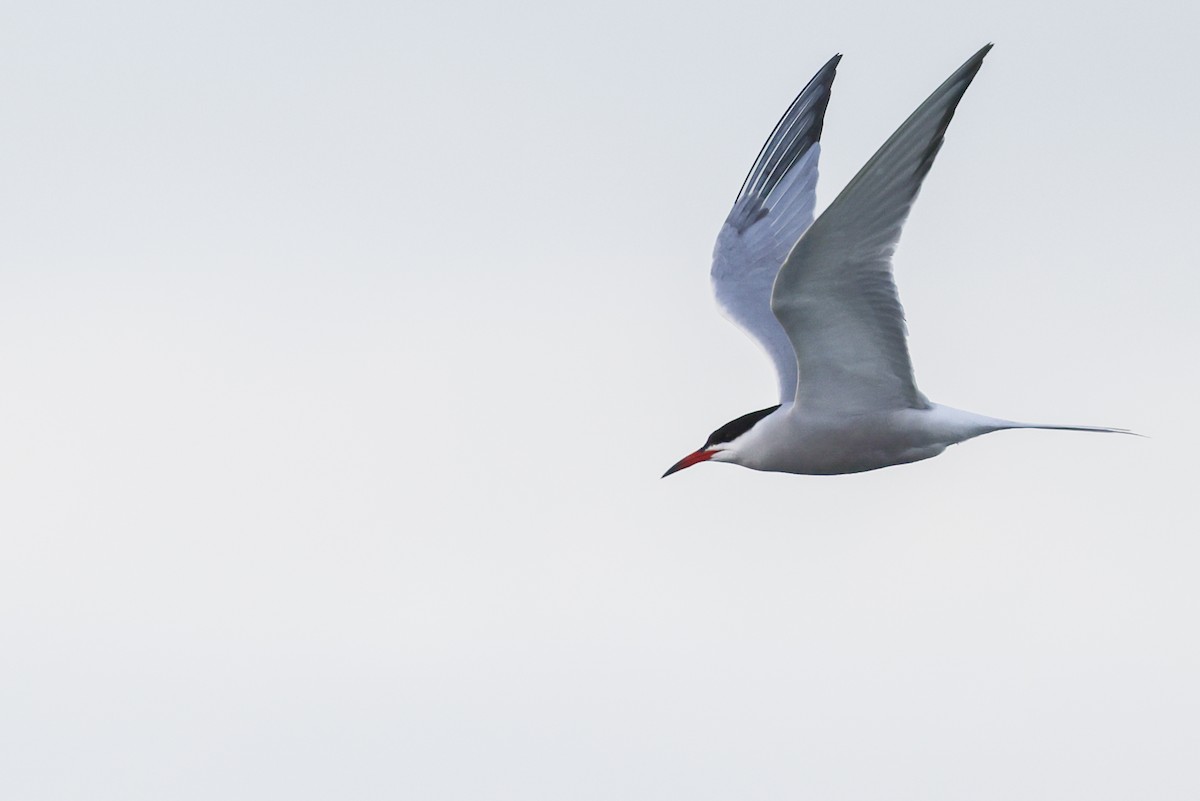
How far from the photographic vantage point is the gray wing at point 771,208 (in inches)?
475

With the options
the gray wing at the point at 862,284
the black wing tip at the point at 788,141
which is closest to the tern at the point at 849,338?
the gray wing at the point at 862,284

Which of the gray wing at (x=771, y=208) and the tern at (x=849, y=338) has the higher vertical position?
the gray wing at (x=771, y=208)

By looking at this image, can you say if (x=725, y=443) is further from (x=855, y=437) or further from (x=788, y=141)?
(x=788, y=141)

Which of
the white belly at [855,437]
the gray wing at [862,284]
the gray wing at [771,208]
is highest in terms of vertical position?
the gray wing at [771,208]

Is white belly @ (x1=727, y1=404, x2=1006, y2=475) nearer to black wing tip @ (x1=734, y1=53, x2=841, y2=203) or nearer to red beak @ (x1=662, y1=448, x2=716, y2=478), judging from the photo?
red beak @ (x1=662, y1=448, x2=716, y2=478)

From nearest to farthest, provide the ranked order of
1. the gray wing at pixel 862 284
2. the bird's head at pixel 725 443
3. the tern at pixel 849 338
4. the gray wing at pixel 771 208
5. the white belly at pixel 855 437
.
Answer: the gray wing at pixel 862 284, the tern at pixel 849 338, the white belly at pixel 855 437, the bird's head at pixel 725 443, the gray wing at pixel 771 208

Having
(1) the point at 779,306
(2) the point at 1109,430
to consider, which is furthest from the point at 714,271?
(2) the point at 1109,430

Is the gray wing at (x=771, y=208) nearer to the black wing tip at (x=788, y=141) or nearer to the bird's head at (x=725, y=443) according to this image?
the black wing tip at (x=788, y=141)

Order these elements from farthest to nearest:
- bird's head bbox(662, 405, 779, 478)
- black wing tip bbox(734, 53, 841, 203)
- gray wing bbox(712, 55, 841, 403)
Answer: black wing tip bbox(734, 53, 841, 203) < gray wing bbox(712, 55, 841, 403) < bird's head bbox(662, 405, 779, 478)

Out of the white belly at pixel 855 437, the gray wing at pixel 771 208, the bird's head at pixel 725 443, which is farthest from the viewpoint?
the gray wing at pixel 771 208

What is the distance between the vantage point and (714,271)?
12242 mm

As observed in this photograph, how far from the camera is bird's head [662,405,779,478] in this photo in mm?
10219

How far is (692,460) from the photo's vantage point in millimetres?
10539

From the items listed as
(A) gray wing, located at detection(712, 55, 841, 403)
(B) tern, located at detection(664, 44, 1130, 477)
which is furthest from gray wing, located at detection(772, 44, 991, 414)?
(A) gray wing, located at detection(712, 55, 841, 403)
